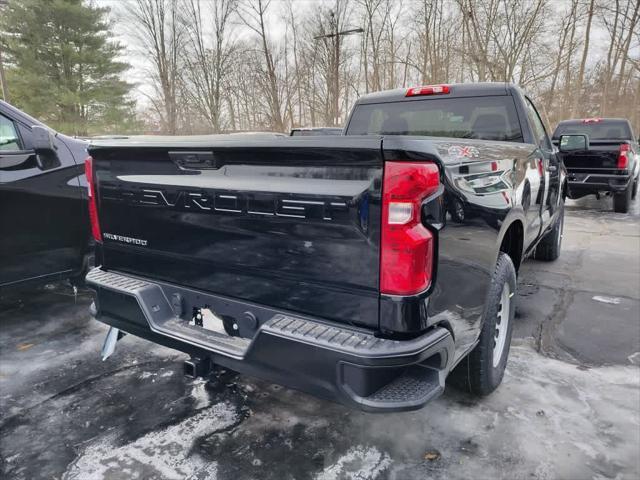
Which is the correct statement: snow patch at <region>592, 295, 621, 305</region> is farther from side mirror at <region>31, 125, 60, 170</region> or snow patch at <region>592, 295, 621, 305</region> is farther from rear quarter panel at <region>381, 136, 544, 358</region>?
side mirror at <region>31, 125, 60, 170</region>

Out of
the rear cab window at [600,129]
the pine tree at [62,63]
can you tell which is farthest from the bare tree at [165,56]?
the rear cab window at [600,129]

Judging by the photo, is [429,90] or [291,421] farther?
[429,90]

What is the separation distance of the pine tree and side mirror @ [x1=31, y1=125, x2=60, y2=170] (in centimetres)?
2531

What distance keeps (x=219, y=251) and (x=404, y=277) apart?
2.92 ft

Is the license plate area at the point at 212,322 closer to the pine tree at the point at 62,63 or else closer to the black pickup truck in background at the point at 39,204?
the black pickup truck in background at the point at 39,204

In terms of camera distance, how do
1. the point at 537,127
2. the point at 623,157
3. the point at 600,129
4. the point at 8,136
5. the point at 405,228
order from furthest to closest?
the point at 600,129 → the point at 623,157 → the point at 537,127 → the point at 8,136 → the point at 405,228

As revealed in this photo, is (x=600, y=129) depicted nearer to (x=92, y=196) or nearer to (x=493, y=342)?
(x=493, y=342)

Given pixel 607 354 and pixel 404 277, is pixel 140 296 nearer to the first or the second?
pixel 404 277

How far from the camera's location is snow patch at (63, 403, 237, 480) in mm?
2105

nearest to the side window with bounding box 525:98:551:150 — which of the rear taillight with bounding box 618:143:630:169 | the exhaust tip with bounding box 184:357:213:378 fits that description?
the exhaust tip with bounding box 184:357:213:378

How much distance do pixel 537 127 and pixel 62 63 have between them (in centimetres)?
2883

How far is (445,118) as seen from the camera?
155 inches

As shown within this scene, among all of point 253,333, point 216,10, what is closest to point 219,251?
point 253,333

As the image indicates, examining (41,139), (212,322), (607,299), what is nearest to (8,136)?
(41,139)
